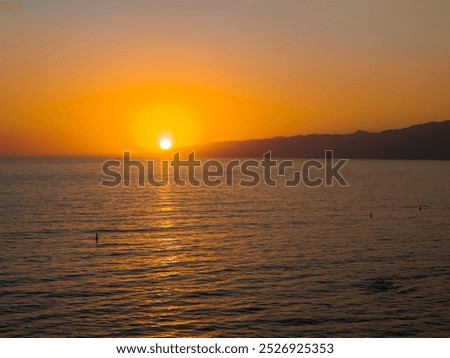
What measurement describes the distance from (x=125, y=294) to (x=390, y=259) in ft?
103

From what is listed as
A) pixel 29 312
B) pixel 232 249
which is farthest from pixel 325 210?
pixel 29 312

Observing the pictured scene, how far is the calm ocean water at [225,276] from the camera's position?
3962cm

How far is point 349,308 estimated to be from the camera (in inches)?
1695

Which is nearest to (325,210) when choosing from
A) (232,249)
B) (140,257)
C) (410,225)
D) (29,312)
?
(410,225)

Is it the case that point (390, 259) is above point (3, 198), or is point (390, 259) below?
below

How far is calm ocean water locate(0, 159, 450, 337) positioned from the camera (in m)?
39.6

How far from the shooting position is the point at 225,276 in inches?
2101
